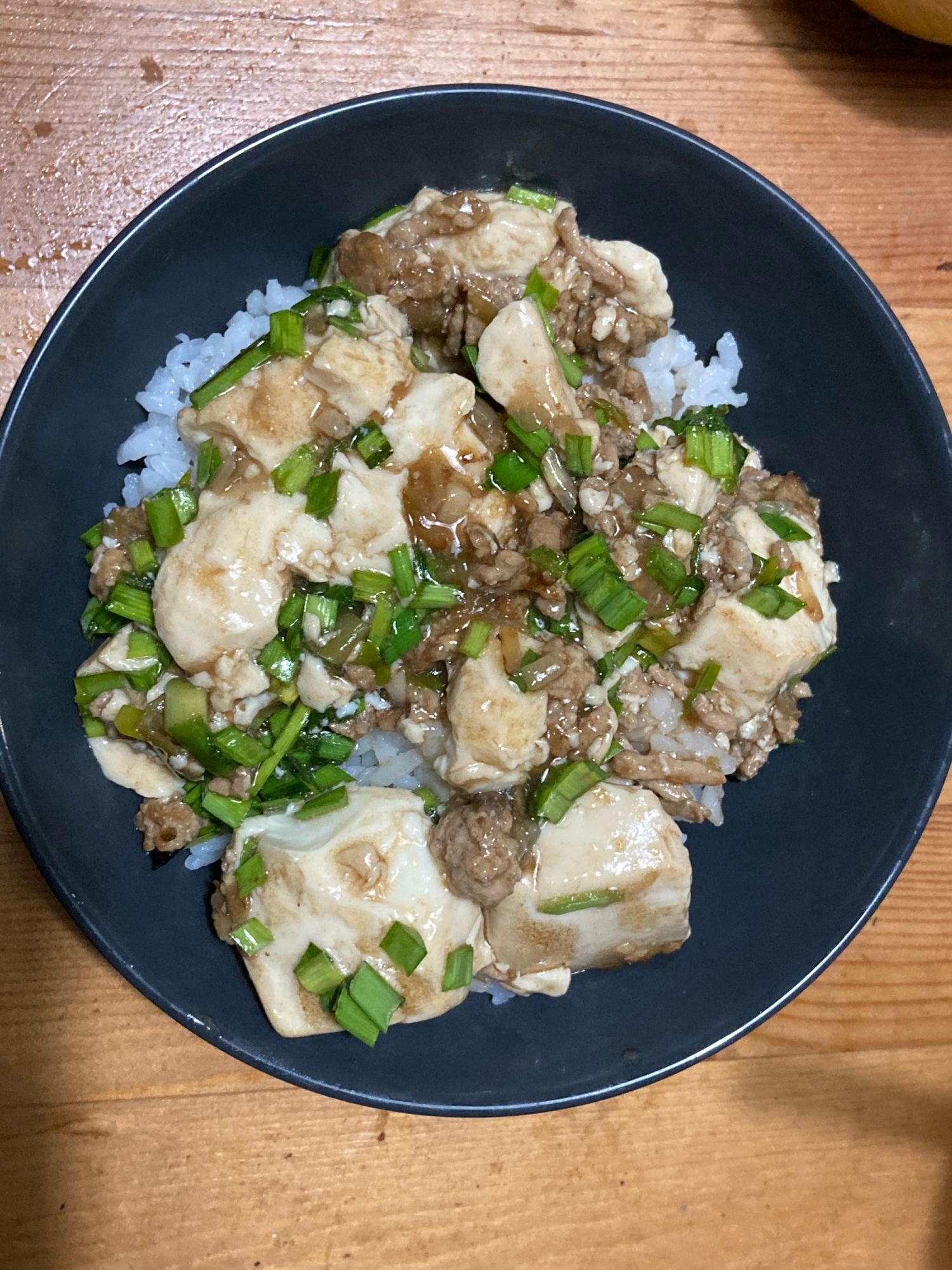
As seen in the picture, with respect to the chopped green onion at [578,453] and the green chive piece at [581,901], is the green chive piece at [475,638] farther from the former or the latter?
the green chive piece at [581,901]

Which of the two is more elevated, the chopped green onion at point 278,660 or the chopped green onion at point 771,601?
the chopped green onion at point 771,601

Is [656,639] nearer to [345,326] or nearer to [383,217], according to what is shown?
[345,326]

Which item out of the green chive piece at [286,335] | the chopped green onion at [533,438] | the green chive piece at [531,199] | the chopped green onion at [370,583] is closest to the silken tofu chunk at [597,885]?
the chopped green onion at [370,583]

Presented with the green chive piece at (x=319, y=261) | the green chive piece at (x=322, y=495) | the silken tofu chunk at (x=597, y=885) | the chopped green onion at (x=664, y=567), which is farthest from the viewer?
the green chive piece at (x=319, y=261)

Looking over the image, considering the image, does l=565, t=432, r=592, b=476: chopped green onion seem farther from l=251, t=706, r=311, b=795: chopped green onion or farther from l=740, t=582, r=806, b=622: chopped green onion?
l=251, t=706, r=311, b=795: chopped green onion

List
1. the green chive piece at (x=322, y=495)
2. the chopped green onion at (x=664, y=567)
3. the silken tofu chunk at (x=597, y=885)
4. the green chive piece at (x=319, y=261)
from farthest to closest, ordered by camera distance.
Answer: the green chive piece at (x=319, y=261) → the silken tofu chunk at (x=597, y=885) → the chopped green onion at (x=664, y=567) → the green chive piece at (x=322, y=495)

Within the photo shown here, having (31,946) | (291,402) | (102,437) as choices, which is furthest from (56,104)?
(31,946)

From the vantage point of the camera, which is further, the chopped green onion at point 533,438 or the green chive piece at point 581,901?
the green chive piece at point 581,901
